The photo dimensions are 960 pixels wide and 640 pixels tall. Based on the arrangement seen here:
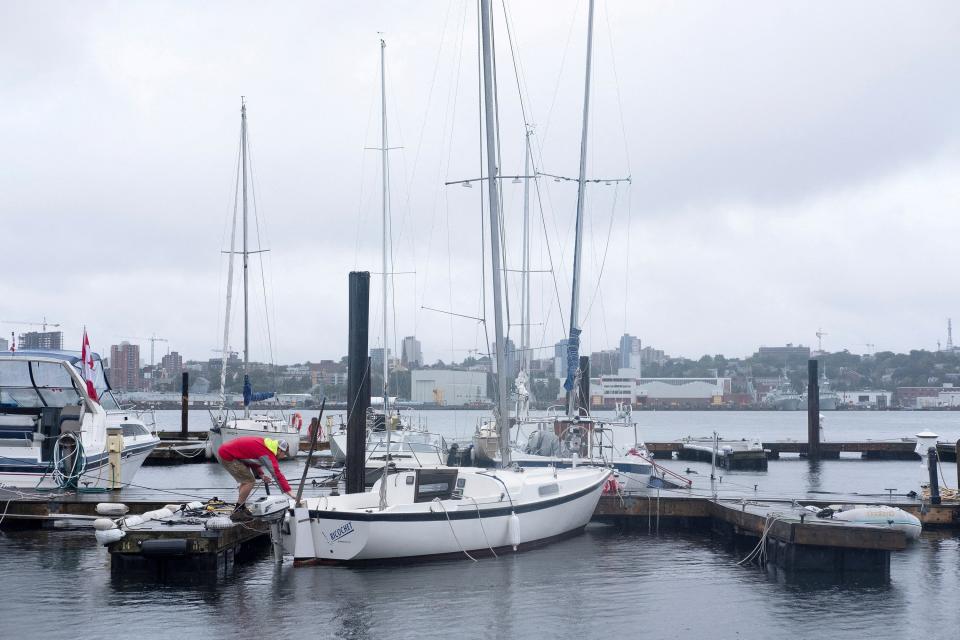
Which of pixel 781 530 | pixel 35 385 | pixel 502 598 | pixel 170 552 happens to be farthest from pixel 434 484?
pixel 35 385

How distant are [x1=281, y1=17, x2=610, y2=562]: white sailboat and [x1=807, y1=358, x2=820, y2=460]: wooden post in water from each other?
30.9 metres

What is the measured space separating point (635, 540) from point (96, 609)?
1126 centimetres

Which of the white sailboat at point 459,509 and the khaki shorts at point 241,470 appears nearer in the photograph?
the white sailboat at point 459,509

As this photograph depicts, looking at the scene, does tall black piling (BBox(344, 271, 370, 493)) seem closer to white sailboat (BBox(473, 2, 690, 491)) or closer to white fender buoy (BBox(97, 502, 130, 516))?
white sailboat (BBox(473, 2, 690, 491))

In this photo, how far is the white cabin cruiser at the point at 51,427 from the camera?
2355 centimetres

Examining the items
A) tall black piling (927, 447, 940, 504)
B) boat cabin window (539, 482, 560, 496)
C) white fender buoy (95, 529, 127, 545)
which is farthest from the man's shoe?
tall black piling (927, 447, 940, 504)

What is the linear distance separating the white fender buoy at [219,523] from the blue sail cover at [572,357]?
1403 cm

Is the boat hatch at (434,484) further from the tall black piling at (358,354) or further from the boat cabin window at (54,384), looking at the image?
the boat cabin window at (54,384)

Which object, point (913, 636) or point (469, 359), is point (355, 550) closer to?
point (913, 636)

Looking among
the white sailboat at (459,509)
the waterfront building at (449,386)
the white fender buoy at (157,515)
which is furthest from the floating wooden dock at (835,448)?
the white fender buoy at (157,515)

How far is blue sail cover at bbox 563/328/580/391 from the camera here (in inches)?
1187

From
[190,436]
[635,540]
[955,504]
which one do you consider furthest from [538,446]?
[190,436]

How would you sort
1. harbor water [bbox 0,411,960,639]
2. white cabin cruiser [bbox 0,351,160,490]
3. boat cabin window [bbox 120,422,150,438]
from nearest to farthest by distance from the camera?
harbor water [bbox 0,411,960,639] < white cabin cruiser [bbox 0,351,160,490] < boat cabin window [bbox 120,422,150,438]

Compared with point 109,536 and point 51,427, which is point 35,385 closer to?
point 51,427
